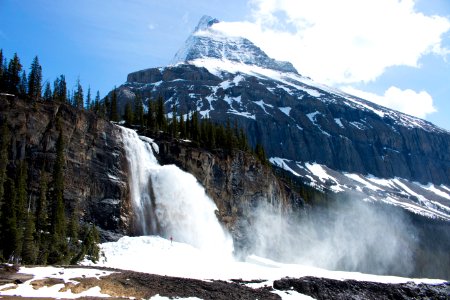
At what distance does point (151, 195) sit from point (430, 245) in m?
146

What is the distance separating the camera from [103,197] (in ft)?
190

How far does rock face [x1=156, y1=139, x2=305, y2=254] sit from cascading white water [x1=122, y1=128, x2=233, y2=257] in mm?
2770

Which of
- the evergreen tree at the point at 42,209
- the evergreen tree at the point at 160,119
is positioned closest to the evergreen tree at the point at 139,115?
the evergreen tree at the point at 160,119

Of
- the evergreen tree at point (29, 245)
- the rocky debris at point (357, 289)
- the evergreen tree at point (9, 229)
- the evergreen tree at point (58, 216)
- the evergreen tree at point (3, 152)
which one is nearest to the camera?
the evergreen tree at point (9, 229)

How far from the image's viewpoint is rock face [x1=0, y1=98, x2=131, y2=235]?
52.3 meters

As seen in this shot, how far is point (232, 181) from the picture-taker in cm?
8150

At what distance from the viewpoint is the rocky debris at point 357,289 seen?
4466cm

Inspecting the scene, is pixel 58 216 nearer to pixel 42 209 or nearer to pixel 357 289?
pixel 42 209

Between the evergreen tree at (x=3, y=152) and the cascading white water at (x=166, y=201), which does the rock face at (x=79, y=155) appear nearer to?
the evergreen tree at (x=3, y=152)

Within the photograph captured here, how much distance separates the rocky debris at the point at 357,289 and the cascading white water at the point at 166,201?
2268cm

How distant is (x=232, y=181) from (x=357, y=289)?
116 feet

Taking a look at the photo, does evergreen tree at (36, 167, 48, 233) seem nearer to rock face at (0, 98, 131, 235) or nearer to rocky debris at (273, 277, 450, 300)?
rock face at (0, 98, 131, 235)

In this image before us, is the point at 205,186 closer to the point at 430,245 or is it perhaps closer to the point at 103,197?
the point at 103,197

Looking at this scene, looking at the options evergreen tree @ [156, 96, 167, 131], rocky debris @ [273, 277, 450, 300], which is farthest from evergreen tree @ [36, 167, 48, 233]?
evergreen tree @ [156, 96, 167, 131]
